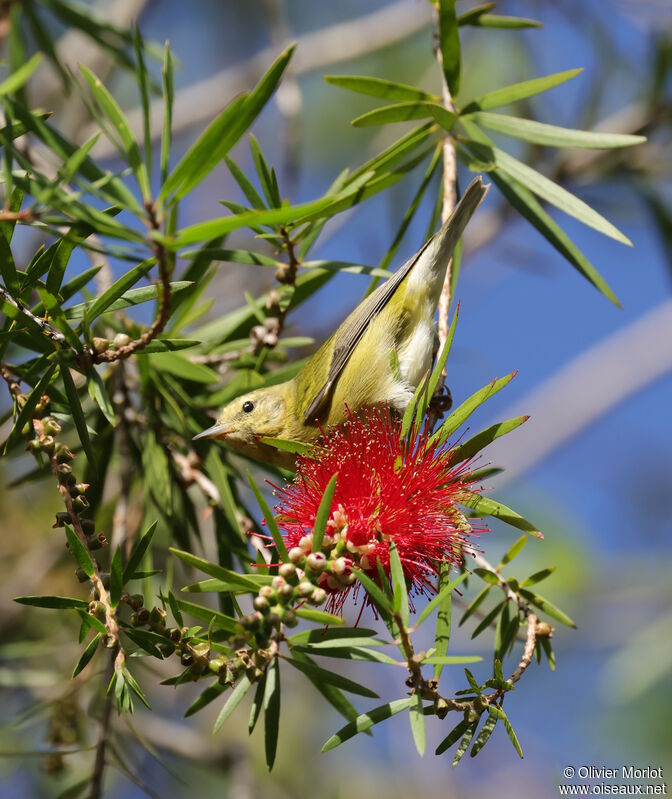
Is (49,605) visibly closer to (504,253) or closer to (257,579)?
(257,579)

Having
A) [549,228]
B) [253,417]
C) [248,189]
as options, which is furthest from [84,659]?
[253,417]

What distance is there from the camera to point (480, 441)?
6.46ft

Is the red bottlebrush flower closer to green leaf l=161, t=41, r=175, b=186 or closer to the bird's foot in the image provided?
the bird's foot

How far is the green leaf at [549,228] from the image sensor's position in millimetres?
2130

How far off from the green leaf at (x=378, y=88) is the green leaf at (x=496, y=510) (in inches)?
42.0

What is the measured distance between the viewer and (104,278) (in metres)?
2.58

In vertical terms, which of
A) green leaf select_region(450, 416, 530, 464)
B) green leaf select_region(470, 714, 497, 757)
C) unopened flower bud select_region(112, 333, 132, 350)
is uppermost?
green leaf select_region(450, 416, 530, 464)

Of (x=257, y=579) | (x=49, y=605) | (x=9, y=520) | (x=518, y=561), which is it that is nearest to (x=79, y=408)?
(x=49, y=605)

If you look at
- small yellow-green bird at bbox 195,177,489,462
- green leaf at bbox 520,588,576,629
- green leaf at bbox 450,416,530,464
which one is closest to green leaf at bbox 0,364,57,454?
green leaf at bbox 450,416,530,464

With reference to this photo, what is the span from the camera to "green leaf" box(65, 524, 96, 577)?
5.20ft

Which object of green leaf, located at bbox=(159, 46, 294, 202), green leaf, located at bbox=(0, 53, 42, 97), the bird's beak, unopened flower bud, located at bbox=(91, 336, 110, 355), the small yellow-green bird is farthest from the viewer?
the small yellow-green bird

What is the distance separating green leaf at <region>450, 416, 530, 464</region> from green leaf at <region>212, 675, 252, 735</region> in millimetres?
712

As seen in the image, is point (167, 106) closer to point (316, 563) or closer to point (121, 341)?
point (121, 341)

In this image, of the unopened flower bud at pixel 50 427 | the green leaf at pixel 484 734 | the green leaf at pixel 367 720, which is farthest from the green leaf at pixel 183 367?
the green leaf at pixel 484 734
